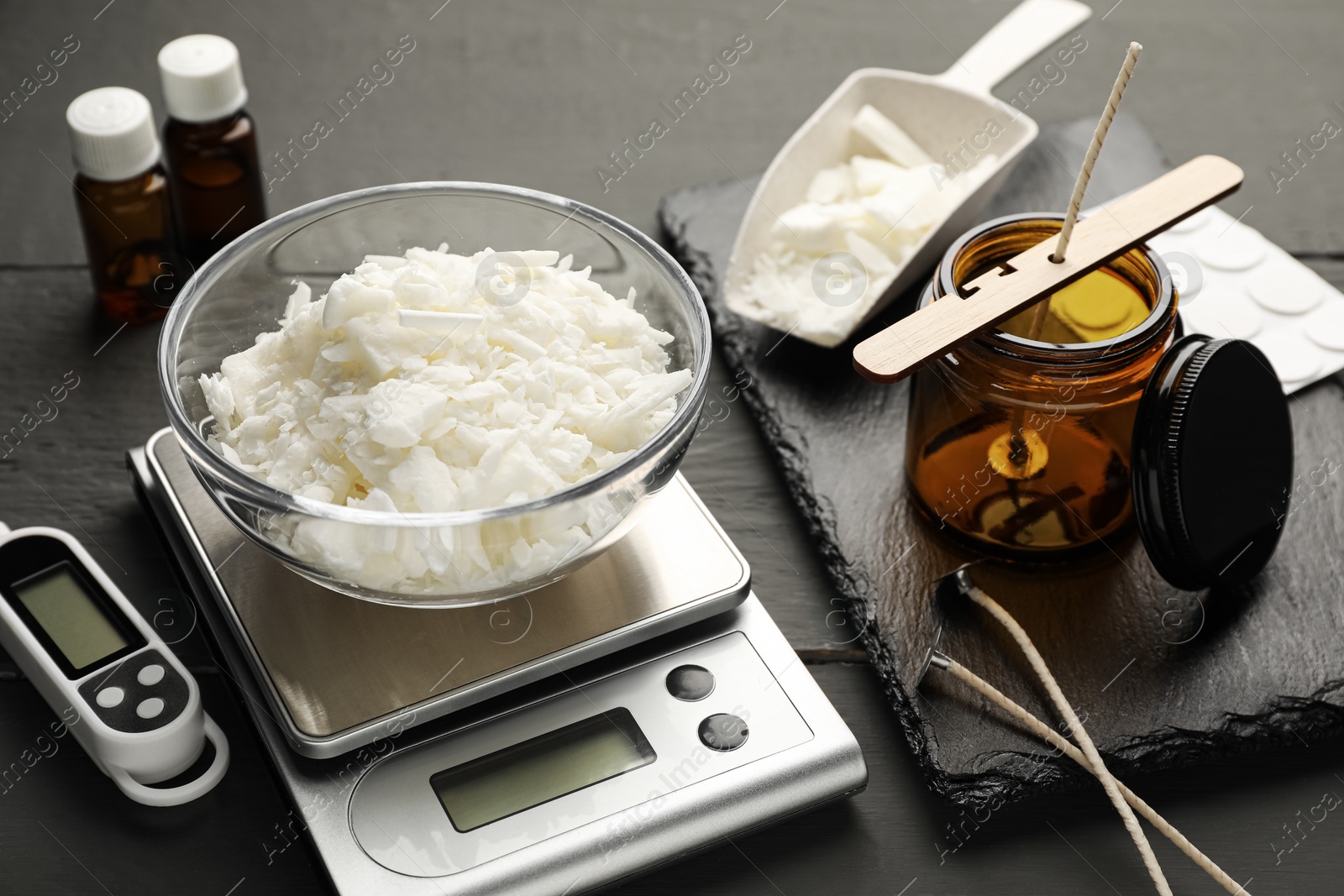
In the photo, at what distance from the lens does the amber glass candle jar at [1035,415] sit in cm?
103

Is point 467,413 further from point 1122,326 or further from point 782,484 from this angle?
point 1122,326

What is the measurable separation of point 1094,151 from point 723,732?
523mm

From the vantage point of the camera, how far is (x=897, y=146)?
144 centimetres

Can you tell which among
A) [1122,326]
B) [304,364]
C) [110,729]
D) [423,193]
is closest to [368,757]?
[110,729]

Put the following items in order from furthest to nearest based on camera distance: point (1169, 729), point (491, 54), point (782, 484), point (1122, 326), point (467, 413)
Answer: point (491, 54), point (782, 484), point (1122, 326), point (1169, 729), point (467, 413)

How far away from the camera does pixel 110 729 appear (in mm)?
916

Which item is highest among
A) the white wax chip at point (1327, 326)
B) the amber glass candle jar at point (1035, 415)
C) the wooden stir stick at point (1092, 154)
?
the wooden stir stick at point (1092, 154)

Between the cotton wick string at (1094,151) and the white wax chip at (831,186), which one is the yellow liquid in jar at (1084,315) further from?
the white wax chip at (831,186)

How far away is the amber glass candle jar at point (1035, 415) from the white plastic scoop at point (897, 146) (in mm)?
177

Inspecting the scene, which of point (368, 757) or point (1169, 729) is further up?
point (368, 757)

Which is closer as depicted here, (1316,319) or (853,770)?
(853,770)

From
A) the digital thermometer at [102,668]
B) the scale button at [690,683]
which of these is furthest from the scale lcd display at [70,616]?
the scale button at [690,683]

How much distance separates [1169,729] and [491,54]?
1199mm

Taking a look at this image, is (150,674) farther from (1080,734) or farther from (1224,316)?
(1224,316)
